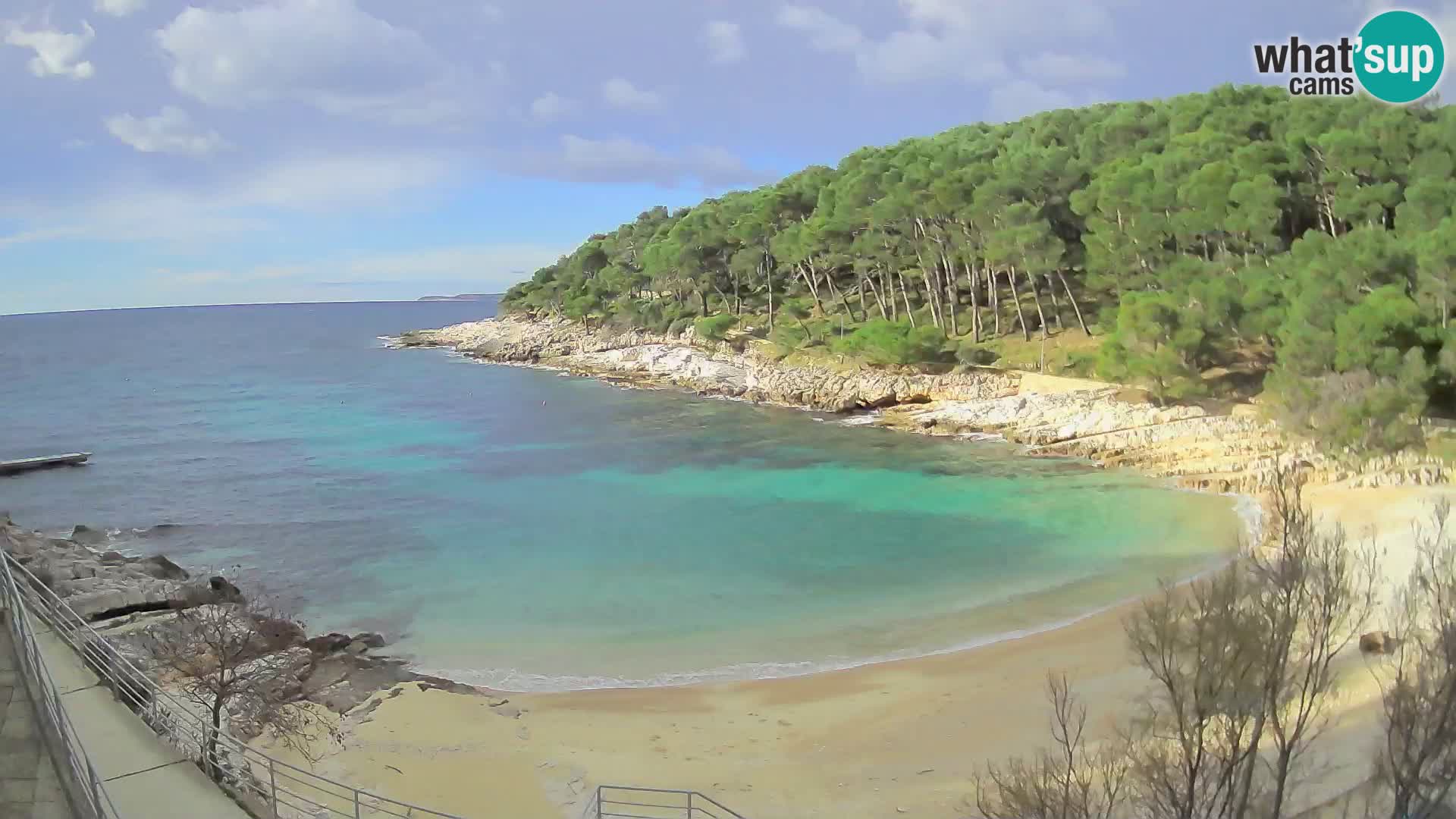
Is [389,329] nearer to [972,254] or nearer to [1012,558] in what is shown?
[972,254]

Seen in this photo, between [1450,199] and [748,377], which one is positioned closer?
[1450,199]

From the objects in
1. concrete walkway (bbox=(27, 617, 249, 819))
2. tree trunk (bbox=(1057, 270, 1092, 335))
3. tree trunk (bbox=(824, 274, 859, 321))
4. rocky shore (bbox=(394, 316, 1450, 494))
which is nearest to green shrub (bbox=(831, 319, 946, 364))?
rocky shore (bbox=(394, 316, 1450, 494))

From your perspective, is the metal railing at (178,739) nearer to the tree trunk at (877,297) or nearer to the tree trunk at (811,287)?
the tree trunk at (877,297)

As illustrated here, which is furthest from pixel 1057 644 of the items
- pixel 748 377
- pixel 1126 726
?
pixel 748 377

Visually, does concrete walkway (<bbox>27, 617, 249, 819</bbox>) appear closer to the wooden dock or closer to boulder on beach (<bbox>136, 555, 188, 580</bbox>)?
boulder on beach (<bbox>136, 555, 188, 580</bbox>)

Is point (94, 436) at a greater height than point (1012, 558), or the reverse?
point (94, 436)

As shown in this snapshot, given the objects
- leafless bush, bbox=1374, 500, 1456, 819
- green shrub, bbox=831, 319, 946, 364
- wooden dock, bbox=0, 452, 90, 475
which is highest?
green shrub, bbox=831, 319, 946, 364

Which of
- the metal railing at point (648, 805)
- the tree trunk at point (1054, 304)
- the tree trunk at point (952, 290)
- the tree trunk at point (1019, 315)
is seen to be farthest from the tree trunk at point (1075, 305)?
the metal railing at point (648, 805)
